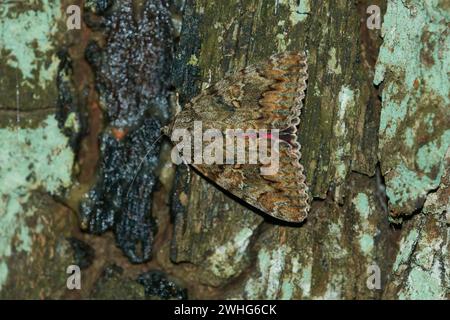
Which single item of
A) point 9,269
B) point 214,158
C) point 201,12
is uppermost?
point 201,12

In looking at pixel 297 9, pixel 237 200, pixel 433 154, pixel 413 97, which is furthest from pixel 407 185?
pixel 297 9

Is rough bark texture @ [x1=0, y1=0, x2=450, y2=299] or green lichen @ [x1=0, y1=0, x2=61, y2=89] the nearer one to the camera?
rough bark texture @ [x1=0, y1=0, x2=450, y2=299]

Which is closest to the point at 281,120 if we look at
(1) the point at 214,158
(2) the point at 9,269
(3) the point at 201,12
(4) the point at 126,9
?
(1) the point at 214,158

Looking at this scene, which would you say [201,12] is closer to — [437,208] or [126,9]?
[126,9]

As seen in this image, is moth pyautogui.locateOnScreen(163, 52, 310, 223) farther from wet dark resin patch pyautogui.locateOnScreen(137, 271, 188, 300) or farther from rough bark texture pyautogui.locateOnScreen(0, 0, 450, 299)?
wet dark resin patch pyautogui.locateOnScreen(137, 271, 188, 300)

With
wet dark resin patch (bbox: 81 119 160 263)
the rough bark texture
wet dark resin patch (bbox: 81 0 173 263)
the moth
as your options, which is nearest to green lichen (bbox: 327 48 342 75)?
the rough bark texture

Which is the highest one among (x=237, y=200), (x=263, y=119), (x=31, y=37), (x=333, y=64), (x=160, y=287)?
(x=31, y=37)

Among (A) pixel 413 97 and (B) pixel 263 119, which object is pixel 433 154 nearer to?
(A) pixel 413 97
